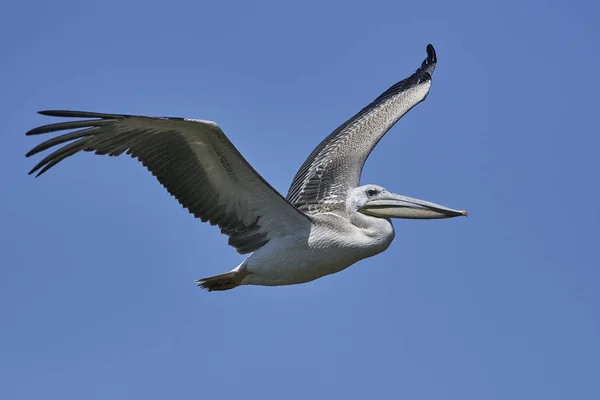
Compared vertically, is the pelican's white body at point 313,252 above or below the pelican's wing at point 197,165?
below

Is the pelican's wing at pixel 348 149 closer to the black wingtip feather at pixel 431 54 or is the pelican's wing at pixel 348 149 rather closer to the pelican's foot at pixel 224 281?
the black wingtip feather at pixel 431 54

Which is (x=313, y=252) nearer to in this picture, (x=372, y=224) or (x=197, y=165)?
(x=372, y=224)

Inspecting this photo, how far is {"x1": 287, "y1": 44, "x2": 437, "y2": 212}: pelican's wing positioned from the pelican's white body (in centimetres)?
96

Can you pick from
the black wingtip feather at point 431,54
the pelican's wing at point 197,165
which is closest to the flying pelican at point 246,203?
the pelican's wing at point 197,165

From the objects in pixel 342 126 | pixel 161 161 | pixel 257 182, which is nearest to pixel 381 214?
pixel 257 182

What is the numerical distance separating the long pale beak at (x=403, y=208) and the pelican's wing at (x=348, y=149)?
21.8 inches

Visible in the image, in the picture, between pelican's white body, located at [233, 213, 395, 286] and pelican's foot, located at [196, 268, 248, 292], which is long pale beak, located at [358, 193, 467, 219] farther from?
pelican's foot, located at [196, 268, 248, 292]

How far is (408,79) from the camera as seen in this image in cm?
1858

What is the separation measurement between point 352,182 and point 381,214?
4.93ft

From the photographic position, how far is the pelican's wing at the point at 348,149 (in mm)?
14523

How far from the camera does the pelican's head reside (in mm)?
13594

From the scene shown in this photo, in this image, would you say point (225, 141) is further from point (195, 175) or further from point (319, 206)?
point (319, 206)

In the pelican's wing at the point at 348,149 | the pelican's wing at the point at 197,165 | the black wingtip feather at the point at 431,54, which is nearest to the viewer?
the pelican's wing at the point at 197,165

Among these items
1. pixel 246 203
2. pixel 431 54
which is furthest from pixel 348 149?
pixel 431 54
